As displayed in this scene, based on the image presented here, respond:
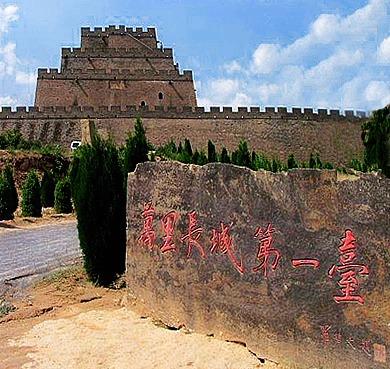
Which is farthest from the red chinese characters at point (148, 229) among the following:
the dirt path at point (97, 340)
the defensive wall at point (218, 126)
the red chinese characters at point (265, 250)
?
the defensive wall at point (218, 126)

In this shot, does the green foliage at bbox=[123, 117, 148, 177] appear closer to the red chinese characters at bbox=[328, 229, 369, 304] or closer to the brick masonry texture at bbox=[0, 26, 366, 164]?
the red chinese characters at bbox=[328, 229, 369, 304]

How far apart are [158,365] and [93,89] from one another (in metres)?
32.4

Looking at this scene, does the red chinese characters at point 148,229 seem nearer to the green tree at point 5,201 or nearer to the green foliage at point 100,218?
the green foliage at point 100,218

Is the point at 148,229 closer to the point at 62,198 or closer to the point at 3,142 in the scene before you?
the point at 62,198

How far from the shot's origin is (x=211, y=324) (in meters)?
5.02

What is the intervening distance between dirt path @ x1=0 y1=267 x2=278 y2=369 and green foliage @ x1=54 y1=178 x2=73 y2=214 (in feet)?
36.0

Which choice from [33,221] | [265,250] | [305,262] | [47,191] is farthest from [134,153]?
[47,191]

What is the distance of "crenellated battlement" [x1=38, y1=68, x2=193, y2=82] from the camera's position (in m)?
34.8

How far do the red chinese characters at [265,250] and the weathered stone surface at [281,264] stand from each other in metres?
0.01

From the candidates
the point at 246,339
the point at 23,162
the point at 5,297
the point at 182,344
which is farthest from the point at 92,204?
the point at 23,162

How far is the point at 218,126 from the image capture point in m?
31.7

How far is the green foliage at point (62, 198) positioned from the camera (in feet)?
59.3

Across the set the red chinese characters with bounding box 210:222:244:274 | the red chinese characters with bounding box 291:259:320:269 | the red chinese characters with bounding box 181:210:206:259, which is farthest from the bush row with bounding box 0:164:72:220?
the red chinese characters with bounding box 291:259:320:269

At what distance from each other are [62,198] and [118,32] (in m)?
25.8
